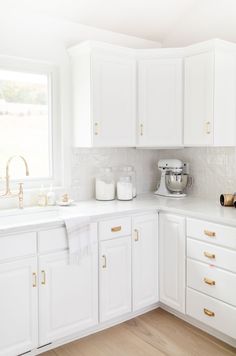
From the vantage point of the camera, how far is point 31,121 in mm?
3152

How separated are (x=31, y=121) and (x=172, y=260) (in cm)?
160

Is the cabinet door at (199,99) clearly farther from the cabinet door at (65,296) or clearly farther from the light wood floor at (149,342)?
the light wood floor at (149,342)

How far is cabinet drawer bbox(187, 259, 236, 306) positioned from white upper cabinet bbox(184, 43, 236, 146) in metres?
0.96

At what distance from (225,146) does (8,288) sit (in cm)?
200

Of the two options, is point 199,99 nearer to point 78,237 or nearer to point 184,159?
point 184,159

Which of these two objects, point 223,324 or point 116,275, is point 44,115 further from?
point 223,324

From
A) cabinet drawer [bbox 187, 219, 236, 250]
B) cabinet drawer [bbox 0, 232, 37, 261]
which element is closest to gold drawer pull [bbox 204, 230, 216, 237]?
cabinet drawer [bbox 187, 219, 236, 250]

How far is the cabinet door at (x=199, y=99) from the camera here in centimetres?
299

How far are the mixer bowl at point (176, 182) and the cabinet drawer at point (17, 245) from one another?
1513 millimetres

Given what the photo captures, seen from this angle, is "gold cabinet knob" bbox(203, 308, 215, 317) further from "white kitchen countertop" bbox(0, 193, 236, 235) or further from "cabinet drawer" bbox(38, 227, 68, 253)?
"cabinet drawer" bbox(38, 227, 68, 253)

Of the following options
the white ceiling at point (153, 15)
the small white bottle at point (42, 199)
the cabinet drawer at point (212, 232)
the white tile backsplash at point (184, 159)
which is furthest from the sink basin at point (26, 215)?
the white ceiling at point (153, 15)

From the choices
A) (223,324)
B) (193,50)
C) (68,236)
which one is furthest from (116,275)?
(193,50)

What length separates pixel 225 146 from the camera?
3.16m

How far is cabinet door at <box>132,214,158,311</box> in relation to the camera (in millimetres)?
2951
